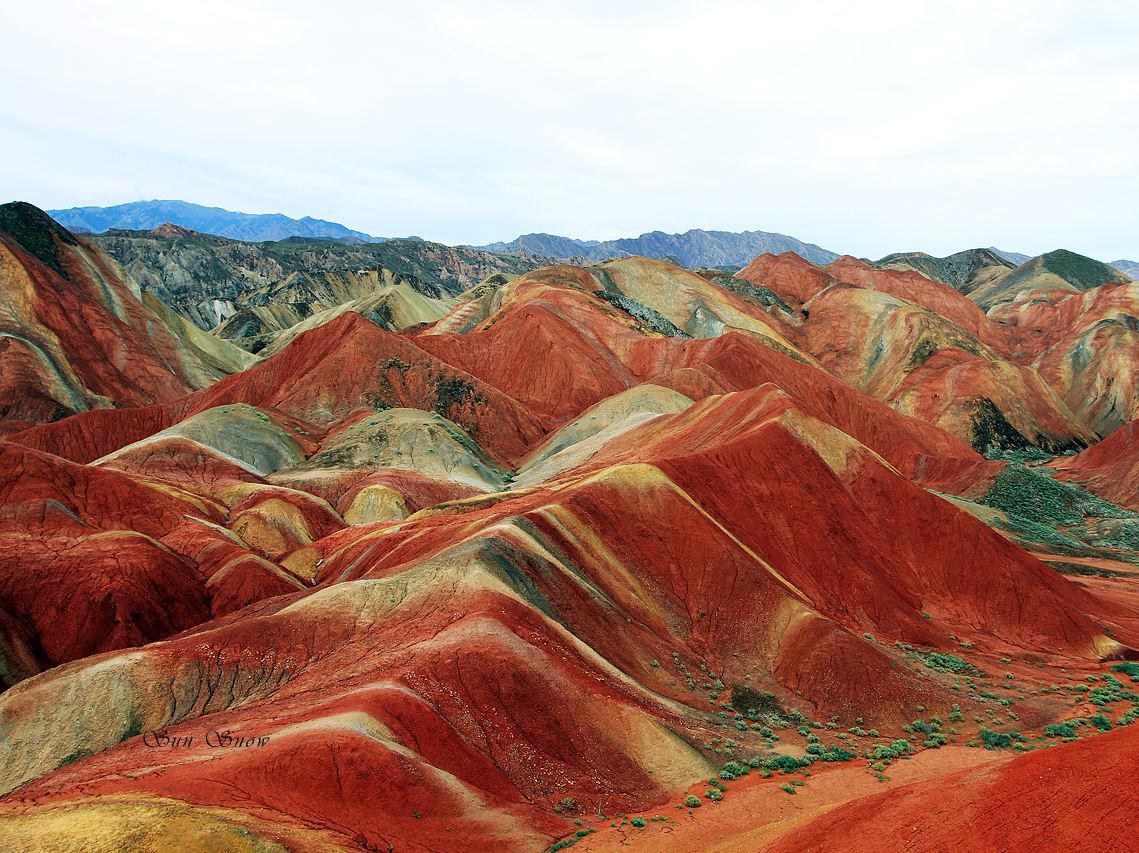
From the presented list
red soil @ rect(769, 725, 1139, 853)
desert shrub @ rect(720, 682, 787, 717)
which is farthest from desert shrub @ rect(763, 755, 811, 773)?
red soil @ rect(769, 725, 1139, 853)

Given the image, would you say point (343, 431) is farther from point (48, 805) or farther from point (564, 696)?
point (48, 805)

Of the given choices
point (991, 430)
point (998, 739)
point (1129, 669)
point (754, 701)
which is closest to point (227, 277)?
point (991, 430)

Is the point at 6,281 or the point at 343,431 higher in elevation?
the point at 6,281

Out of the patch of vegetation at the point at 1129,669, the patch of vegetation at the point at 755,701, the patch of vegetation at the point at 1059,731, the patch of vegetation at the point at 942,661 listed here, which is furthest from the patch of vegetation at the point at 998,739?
the patch of vegetation at the point at 1129,669

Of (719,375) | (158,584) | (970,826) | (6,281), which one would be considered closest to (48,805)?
(970,826)

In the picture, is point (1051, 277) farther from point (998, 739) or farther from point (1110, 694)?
point (998, 739)

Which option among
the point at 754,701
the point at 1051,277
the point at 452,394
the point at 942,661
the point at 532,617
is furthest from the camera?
the point at 1051,277

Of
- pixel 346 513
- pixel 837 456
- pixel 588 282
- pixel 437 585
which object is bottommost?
pixel 346 513
